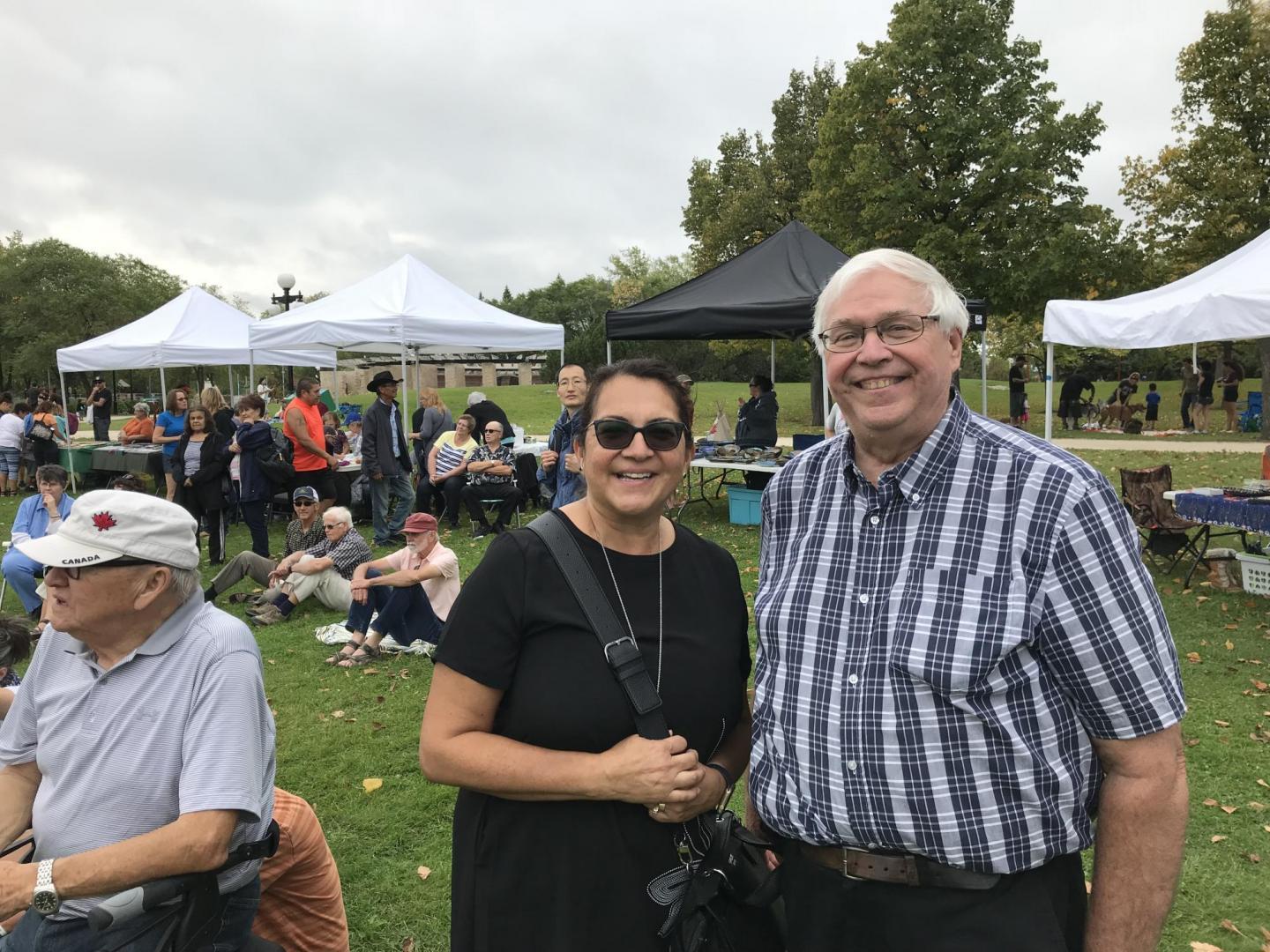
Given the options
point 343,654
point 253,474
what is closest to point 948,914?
point 343,654

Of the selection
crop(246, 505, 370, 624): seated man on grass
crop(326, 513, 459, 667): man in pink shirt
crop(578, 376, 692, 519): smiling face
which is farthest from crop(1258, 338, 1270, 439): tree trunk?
crop(578, 376, 692, 519): smiling face

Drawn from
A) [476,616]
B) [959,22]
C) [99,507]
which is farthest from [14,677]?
[959,22]

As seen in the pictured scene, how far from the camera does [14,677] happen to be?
14.2 feet

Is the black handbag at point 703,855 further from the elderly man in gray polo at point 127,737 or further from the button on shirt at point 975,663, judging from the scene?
the elderly man in gray polo at point 127,737

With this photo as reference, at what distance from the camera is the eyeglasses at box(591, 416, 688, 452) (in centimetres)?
188

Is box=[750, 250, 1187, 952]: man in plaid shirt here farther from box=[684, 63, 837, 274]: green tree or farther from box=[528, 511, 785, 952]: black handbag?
box=[684, 63, 837, 274]: green tree

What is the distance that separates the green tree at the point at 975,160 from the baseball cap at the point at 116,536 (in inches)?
894

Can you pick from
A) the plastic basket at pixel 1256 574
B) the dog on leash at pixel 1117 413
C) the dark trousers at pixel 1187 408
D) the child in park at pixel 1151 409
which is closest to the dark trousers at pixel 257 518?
the plastic basket at pixel 1256 574

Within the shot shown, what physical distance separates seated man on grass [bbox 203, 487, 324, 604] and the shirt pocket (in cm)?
748

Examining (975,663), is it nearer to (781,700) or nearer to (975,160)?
(781,700)

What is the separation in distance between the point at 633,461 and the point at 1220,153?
26815mm

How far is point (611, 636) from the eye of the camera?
170 centimetres

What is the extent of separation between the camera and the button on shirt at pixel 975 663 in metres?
1.42

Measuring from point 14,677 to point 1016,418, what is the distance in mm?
24735
